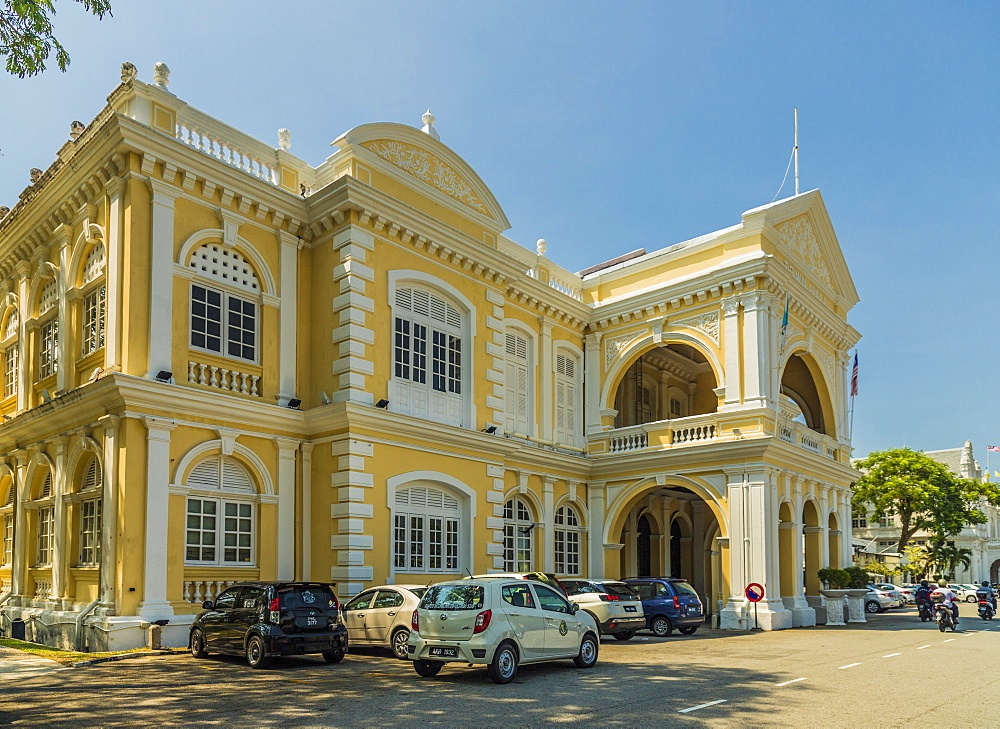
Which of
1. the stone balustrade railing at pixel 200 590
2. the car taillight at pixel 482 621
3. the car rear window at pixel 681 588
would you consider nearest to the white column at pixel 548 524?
the car rear window at pixel 681 588

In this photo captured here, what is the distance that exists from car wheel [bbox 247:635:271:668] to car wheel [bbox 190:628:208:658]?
146 cm

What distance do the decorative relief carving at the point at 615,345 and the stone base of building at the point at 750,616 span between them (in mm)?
8554

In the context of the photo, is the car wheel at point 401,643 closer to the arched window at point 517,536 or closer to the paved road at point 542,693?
the paved road at point 542,693

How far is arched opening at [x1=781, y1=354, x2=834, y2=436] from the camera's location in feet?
102

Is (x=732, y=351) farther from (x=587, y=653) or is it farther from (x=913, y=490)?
(x=913, y=490)

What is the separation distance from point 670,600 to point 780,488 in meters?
5.73

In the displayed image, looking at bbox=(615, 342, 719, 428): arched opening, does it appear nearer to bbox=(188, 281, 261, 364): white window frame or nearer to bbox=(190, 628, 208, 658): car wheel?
bbox=(188, 281, 261, 364): white window frame

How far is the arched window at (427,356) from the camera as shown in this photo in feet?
68.1

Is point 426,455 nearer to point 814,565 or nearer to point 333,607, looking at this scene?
point 333,607

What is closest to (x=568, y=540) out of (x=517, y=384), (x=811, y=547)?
(x=517, y=384)

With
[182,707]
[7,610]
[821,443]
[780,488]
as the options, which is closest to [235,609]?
[182,707]

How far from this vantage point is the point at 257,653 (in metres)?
13.9

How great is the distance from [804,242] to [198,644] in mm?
22093

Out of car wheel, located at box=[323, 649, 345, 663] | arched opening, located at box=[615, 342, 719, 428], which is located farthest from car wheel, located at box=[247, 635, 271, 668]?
arched opening, located at box=[615, 342, 719, 428]
